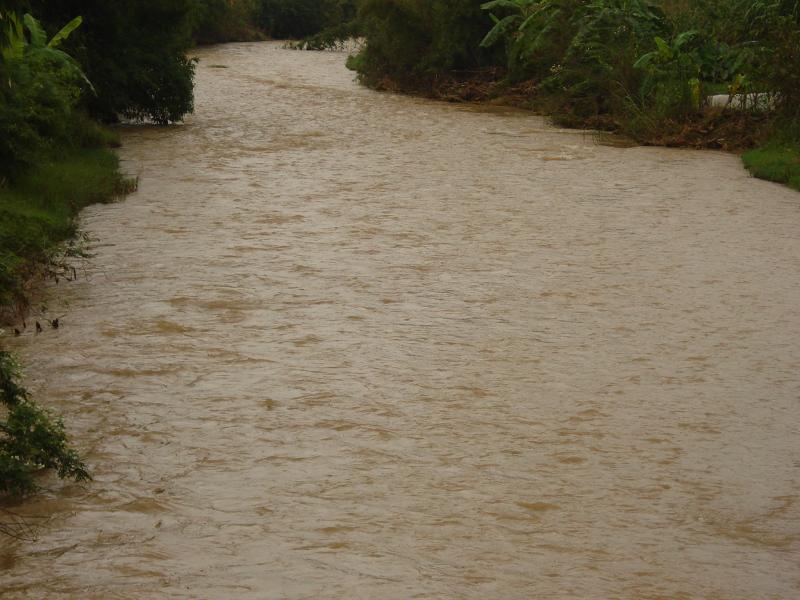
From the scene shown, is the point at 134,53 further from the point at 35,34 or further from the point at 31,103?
the point at 31,103

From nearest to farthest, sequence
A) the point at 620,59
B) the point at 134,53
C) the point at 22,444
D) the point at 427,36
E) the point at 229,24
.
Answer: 1. the point at 22,444
2. the point at 134,53
3. the point at 620,59
4. the point at 427,36
5. the point at 229,24

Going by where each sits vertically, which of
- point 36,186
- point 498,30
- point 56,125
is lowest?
point 36,186

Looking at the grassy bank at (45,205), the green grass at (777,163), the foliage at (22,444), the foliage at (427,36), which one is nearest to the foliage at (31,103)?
the grassy bank at (45,205)

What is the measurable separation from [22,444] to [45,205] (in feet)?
23.3

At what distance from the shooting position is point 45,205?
12359mm

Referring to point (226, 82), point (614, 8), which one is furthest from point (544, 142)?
point (226, 82)

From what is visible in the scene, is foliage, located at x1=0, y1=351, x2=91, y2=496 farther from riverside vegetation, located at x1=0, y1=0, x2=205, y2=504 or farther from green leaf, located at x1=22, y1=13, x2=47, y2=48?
green leaf, located at x1=22, y1=13, x2=47, y2=48

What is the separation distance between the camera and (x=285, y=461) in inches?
256

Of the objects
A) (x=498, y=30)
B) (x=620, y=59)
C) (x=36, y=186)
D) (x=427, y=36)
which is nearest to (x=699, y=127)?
(x=620, y=59)

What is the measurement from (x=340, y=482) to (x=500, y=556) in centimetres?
115

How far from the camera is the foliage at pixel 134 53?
18.7m

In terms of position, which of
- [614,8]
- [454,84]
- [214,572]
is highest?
[614,8]

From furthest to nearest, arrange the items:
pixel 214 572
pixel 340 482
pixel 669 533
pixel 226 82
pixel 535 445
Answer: pixel 226 82 < pixel 535 445 < pixel 340 482 < pixel 669 533 < pixel 214 572

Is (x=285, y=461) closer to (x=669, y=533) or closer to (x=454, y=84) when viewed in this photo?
(x=669, y=533)
